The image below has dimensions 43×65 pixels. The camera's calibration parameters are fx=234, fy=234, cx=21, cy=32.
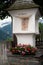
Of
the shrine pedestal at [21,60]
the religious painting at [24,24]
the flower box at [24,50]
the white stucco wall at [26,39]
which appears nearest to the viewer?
the shrine pedestal at [21,60]

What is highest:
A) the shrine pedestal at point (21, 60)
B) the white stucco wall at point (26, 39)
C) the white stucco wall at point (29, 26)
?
the white stucco wall at point (29, 26)

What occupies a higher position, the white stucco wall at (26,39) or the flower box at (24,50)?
the white stucco wall at (26,39)

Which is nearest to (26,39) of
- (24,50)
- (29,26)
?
(29,26)

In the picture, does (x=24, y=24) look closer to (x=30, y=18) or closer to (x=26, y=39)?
(x=30, y=18)

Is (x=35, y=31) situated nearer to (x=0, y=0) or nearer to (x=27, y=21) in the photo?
(x=27, y=21)

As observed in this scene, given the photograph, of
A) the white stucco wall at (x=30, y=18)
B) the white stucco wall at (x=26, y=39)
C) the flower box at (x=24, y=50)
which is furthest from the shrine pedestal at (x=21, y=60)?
the white stucco wall at (x=30, y=18)

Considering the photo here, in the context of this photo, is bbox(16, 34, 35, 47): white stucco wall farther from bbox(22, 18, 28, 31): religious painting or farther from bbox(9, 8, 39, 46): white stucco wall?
bbox(22, 18, 28, 31): religious painting

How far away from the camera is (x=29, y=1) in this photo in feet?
26.4

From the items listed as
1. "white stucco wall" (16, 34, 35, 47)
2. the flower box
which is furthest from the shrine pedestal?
"white stucco wall" (16, 34, 35, 47)

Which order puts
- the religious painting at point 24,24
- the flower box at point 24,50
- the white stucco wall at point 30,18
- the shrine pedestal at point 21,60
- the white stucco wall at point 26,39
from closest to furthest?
the shrine pedestal at point 21,60 < the flower box at point 24,50 < the white stucco wall at point 30,18 < the white stucco wall at point 26,39 < the religious painting at point 24,24

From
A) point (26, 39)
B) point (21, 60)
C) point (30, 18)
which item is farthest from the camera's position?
point (26, 39)

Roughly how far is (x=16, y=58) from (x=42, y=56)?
0.89 meters

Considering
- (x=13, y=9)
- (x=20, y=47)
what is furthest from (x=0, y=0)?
(x=20, y=47)

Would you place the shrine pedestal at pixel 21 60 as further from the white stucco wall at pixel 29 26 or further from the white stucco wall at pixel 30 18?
the white stucco wall at pixel 30 18
